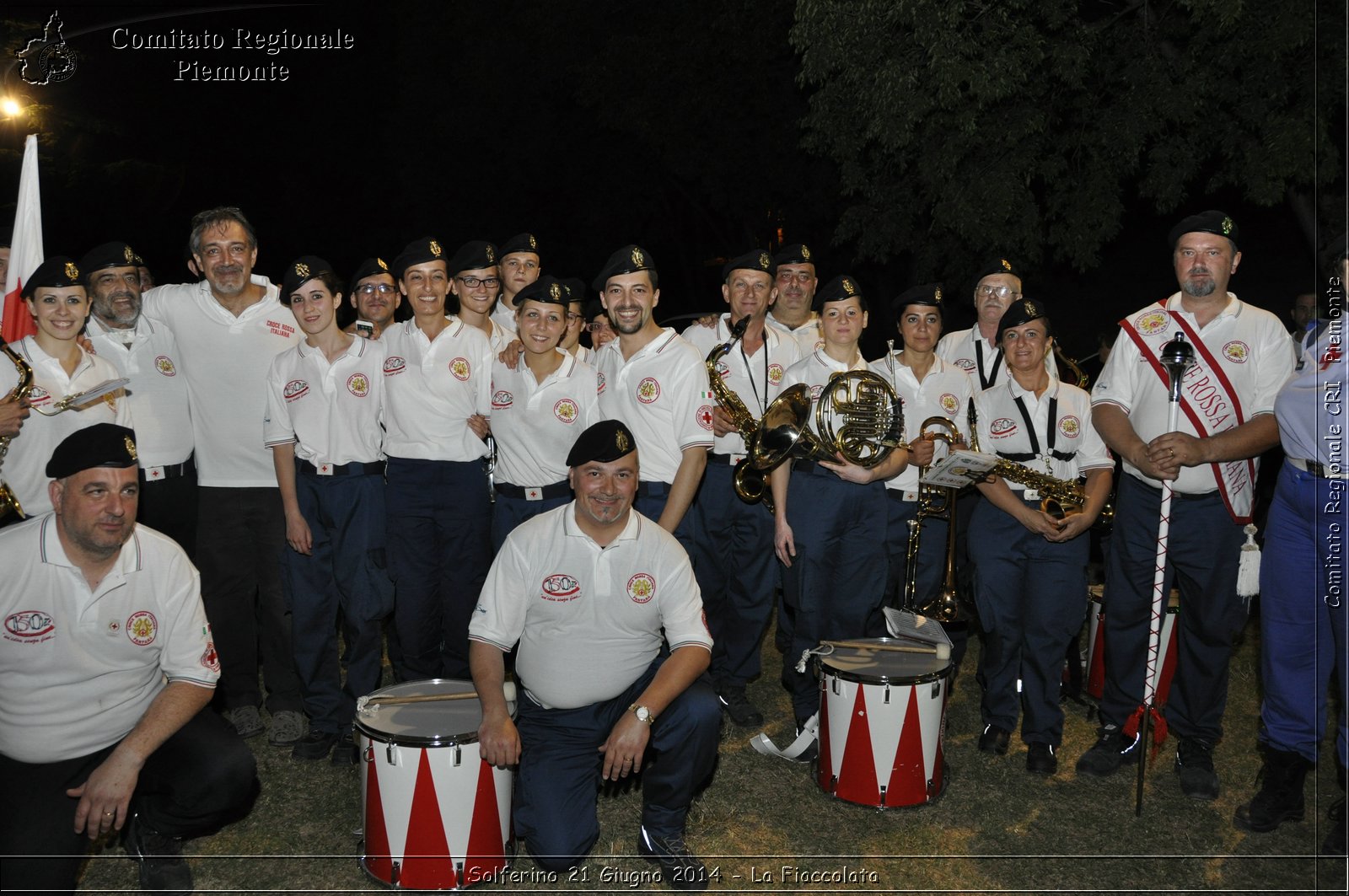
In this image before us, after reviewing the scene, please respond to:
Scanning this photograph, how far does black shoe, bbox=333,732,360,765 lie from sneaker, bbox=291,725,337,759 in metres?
0.06

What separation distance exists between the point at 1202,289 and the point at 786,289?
2.64m

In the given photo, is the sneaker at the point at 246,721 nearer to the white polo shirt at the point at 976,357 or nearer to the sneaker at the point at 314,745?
the sneaker at the point at 314,745

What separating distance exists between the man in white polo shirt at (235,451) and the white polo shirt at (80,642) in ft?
5.93

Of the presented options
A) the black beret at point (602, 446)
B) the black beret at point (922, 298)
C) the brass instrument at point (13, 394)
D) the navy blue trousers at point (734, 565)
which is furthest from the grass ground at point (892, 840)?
the black beret at point (922, 298)

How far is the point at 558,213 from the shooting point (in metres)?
26.9

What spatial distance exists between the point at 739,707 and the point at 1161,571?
2.59m

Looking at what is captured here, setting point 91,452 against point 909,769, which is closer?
point 91,452

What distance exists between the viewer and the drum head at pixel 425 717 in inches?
174

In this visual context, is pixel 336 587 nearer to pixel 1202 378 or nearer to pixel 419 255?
pixel 419 255

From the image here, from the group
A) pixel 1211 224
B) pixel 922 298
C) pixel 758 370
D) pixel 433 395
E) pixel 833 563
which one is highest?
pixel 1211 224

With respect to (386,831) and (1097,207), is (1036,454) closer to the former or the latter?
(386,831)

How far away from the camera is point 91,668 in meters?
4.28

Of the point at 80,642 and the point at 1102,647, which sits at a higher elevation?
the point at 80,642

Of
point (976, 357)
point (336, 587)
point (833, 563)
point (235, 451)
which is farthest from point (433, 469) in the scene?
point (976, 357)
